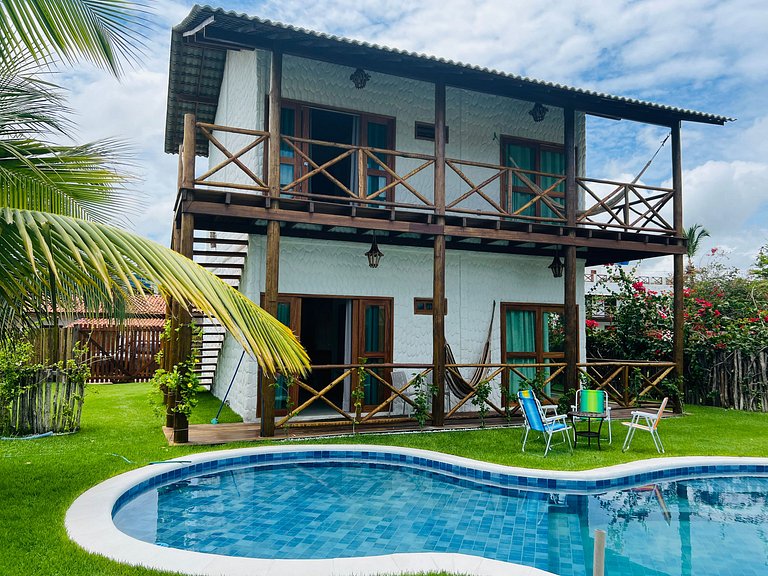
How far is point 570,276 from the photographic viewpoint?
408 inches

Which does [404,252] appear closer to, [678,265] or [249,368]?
[249,368]

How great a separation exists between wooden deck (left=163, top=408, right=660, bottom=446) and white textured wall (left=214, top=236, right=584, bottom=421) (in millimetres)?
818

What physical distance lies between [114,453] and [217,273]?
192 inches

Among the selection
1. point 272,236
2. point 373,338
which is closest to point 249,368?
point 373,338

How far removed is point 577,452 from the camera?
8047 mm

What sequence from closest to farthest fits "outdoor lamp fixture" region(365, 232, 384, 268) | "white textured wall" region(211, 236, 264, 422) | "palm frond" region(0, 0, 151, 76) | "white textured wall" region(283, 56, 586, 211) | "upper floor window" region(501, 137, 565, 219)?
"palm frond" region(0, 0, 151, 76) → "white textured wall" region(211, 236, 264, 422) → "outdoor lamp fixture" region(365, 232, 384, 268) → "white textured wall" region(283, 56, 586, 211) → "upper floor window" region(501, 137, 565, 219)

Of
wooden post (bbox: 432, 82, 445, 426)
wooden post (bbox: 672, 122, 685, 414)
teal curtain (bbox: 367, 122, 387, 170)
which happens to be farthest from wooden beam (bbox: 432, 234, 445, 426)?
wooden post (bbox: 672, 122, 685, 414)

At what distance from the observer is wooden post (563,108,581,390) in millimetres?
10297

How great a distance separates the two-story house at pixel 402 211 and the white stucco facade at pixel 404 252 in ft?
0.10

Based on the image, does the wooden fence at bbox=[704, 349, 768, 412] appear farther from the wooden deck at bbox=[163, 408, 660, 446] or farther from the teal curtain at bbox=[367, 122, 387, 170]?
the teal curtain at bbox=[367, 122, 387, 170]

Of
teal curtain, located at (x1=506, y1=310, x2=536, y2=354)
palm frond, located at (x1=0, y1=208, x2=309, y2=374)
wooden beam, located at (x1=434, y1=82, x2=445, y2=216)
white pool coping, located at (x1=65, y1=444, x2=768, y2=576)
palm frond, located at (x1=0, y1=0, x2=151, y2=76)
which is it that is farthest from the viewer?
teal curtain, located at (x1=506, y1=310, x2=536, y2=354)

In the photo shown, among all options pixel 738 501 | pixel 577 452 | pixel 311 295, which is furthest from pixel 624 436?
pixel 311 295

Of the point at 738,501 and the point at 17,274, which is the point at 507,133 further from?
the point at 17,274

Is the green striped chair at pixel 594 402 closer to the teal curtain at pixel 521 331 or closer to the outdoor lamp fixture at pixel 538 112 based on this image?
the teal curtain at pixel 521 331
